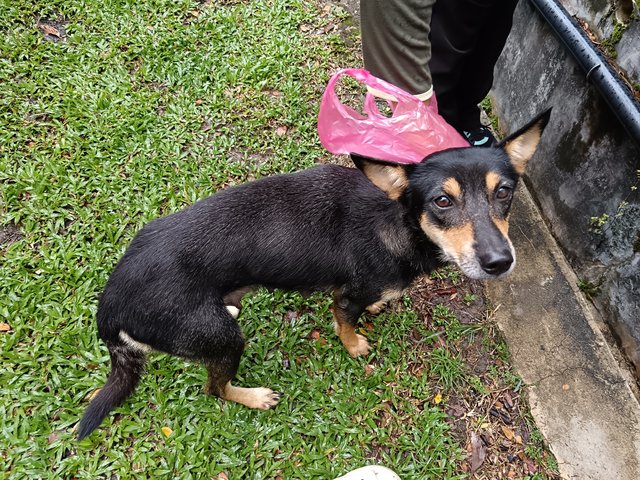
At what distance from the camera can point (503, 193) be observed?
2.87 meters

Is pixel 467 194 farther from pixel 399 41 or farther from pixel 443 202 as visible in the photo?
pixel 399 41

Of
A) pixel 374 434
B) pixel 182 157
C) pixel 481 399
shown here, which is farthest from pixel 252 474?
pixel 182 157

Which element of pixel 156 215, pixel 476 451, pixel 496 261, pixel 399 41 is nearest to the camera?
pixel 496 261

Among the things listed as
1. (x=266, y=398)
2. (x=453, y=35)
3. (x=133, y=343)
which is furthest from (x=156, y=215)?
(x=453, y=35)

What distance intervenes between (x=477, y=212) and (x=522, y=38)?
2.97 metres

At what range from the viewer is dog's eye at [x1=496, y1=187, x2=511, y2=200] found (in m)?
2.85

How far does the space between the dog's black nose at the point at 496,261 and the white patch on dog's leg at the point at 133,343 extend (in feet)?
6.82

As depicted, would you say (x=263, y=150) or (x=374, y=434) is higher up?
(x=263, y=150)

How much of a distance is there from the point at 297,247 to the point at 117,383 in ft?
4.69

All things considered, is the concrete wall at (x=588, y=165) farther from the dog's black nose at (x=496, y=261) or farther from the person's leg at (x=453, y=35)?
the dog's black nose at (x=496, y=261)

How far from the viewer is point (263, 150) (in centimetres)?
492

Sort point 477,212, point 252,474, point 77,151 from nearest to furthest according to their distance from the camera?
point 477,212 → point 252,474 → point 77,151

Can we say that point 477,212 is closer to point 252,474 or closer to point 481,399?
point 481,399

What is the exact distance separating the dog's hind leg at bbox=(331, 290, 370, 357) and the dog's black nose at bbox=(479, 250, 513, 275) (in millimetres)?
1031
